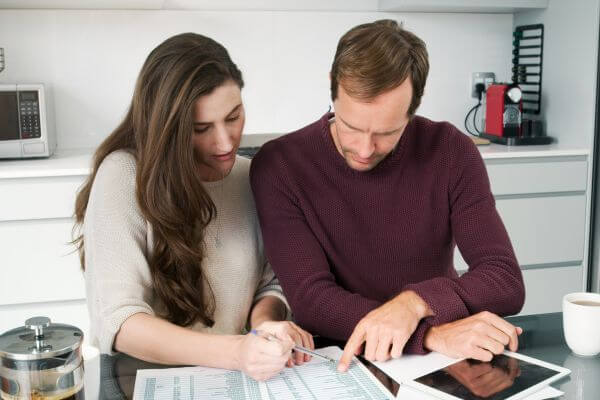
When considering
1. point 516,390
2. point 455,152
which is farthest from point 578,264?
point 516,390

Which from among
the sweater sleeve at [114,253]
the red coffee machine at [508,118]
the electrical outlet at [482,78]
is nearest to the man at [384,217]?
the sweater sleeve at [114,253]

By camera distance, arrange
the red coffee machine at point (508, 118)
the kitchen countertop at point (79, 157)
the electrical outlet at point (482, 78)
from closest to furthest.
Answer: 1. the kitchen countertop at point (79, 157)
2. the red coffee machine at point (508, 118)
3. the electrical outlet at point (482, 78)

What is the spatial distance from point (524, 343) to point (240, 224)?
0.61 meters

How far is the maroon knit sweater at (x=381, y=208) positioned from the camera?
1.43 m

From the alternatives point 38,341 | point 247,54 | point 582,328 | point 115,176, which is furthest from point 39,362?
point 247,54

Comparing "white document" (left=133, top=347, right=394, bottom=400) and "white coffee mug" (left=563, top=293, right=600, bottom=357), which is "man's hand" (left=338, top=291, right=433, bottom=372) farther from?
"white coffee mug" (left=563, top=293, right=600, bottom=357)

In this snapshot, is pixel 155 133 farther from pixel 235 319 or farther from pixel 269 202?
pixel 235 319

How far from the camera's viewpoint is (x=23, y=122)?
2.75 metres

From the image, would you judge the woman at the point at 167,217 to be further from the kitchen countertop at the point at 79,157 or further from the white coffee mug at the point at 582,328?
the kitchen countertop at the point at 79,157

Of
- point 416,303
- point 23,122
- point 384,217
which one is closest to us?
point 416,303

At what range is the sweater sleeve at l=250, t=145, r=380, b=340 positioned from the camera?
126 cm

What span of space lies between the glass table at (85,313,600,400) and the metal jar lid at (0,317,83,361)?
0.16 meters

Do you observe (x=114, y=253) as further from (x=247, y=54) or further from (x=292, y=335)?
(x=247, y=54)

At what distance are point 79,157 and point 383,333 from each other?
210 cm
